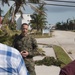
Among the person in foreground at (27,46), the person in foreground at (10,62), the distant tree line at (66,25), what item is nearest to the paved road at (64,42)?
the person in foreground at (27,46)

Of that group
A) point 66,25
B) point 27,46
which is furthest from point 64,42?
point 66,25

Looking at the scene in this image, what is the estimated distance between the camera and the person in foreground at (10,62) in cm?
252

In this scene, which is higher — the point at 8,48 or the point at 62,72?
the point at 8,48

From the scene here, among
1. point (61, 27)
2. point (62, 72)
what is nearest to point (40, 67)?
point (62, 72)

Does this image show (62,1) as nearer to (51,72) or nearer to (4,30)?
(4,30)

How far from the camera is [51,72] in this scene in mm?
12734

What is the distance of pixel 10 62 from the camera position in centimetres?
255

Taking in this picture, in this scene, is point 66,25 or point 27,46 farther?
point 66,25

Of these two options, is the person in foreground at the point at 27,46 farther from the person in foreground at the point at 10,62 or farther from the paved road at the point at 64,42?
the paved road at the point at 64,42

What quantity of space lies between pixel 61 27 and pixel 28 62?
139 m

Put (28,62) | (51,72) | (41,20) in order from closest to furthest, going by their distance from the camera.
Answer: (28,62), (51,72), (41,20)

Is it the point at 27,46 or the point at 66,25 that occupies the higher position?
the point at 27,46

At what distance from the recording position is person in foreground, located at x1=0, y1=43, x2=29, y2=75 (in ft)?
8.25

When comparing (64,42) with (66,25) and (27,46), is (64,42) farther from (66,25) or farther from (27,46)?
(66,25)
